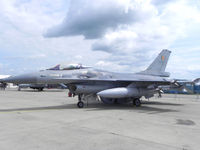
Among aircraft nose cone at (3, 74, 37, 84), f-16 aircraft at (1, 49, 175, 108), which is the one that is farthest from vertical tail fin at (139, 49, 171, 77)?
aircraft nose cone at (3, 74, 37, 84)

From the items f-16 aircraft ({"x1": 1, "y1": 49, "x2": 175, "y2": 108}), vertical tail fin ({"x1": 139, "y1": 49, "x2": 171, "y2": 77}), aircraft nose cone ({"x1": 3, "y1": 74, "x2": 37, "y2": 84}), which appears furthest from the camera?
vertical tail fin ({"x1": 139, "y1": 49, "x2": 171, "y2": 77})

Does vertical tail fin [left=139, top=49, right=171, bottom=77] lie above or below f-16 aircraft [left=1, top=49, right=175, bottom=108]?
above

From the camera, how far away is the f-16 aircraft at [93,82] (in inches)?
405

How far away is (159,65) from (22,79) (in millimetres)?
11829

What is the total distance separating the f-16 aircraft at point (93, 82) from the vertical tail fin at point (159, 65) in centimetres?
320

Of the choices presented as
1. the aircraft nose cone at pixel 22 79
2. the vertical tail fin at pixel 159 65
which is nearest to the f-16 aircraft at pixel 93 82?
the aircraft nose cone at pixel 22 79

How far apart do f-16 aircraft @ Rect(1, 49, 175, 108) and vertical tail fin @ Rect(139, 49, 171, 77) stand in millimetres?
3201

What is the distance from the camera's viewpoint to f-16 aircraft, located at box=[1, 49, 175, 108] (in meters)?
10.3

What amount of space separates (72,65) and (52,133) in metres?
6.42

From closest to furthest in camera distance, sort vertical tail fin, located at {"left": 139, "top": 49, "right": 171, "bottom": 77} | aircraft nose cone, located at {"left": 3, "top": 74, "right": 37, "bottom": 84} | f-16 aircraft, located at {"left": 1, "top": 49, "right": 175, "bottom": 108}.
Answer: aircraft nose cone, located at {"left": 3, "top": 74, "right": 37, "bottom": 84}
f-16 aircraft, located at {"left": 1, "top": 49, "right": 175, "bottom": 108}
vertical tail fin, located at {"left": 139, "top": 49, "right": 171, "bottom": 77}

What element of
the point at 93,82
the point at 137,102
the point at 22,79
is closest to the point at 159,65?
the point at 137,102

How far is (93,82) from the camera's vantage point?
11.6 metres

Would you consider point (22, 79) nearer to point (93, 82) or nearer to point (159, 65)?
point (93, 82)

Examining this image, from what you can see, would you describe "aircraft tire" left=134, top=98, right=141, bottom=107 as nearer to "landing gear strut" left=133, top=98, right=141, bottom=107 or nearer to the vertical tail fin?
"landing gear strut" left=133, top=98, right=141, bottom=107
